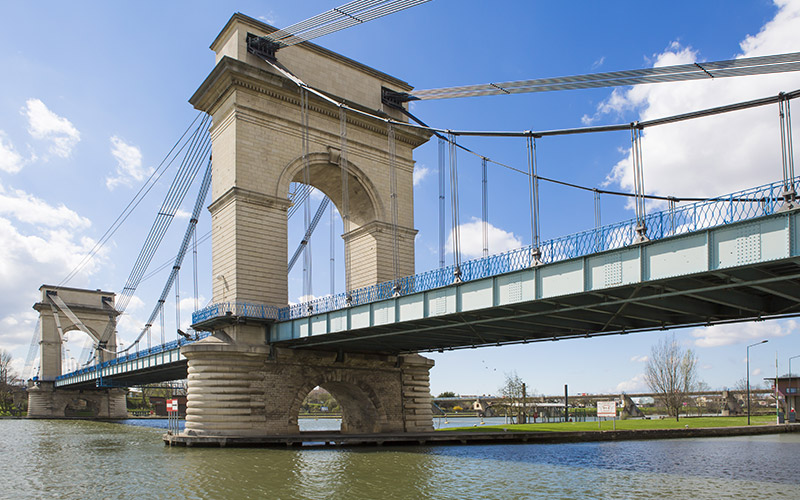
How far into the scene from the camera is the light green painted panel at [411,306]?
2908 cm

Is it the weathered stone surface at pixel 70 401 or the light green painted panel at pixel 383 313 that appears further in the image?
the weathered stone surface at pixel 70 401

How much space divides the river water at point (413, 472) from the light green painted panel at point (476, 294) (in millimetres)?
5840

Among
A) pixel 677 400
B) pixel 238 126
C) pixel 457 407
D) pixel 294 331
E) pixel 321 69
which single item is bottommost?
pixel 457 407

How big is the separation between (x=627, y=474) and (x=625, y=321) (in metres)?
6.52

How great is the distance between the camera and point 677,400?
222ft

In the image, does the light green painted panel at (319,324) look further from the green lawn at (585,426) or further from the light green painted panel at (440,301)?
the green lawn at (585,426)

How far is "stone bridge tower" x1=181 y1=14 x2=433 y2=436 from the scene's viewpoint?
35.3 metres

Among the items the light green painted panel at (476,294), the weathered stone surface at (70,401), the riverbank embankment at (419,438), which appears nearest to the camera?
the light green painted panel at (476,294)

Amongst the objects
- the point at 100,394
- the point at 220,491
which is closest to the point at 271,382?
the point at 220,491

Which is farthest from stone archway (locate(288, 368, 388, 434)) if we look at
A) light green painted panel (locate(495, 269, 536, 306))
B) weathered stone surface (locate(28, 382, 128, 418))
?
weathered stone surface (locate(28, 382, 128, 418))

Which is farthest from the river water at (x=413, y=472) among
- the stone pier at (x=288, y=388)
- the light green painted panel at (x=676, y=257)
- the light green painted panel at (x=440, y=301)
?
the light green painted panel at (x=676, y=257)

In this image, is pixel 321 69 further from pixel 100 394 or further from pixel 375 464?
pixel 100 394

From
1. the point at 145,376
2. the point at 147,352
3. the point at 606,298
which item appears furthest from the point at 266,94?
the point at 145,376

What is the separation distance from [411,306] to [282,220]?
1246cm
